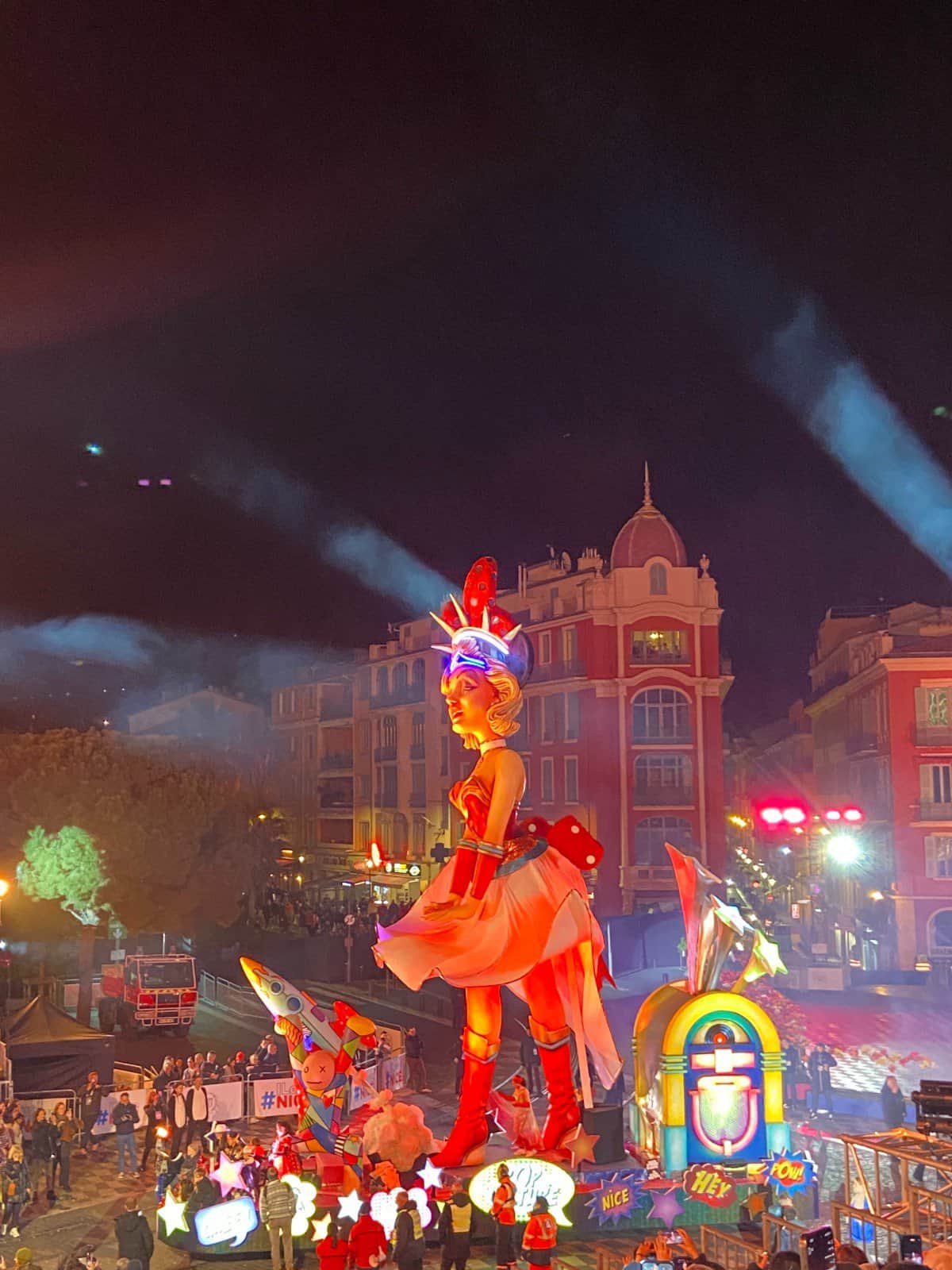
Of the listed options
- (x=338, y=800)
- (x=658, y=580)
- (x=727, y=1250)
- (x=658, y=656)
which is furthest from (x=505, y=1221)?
(x=338, y=800)

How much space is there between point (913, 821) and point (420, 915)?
29716 millimetres

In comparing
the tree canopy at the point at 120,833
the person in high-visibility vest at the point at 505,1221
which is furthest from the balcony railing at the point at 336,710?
the person in high-visibility vest at the point at 505,1221

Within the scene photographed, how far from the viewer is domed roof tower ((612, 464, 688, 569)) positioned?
44.1 metres

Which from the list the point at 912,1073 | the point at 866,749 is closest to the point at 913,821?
the point at 866,749

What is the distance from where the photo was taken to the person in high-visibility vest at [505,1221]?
13.1 m

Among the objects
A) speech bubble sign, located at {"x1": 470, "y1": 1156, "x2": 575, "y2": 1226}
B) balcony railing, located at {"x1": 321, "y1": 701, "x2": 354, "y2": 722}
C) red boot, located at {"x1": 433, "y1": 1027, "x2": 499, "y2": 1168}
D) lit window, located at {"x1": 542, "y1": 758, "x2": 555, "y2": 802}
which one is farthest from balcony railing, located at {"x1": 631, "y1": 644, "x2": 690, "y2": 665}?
speech bubble sign, located at {"x1": 470, "y1": 1156, "x2": 575, "y2": 1226}

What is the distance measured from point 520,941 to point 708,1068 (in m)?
3.29

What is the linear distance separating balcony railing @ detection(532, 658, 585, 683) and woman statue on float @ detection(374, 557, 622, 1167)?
1136 inches

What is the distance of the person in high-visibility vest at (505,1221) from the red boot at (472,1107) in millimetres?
1061

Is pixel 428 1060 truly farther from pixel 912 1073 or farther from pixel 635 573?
pixel 635 573

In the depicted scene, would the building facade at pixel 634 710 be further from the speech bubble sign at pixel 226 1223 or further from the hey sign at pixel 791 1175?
the speech bubble sign at pixel 226 1223

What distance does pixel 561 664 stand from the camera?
45750 mm

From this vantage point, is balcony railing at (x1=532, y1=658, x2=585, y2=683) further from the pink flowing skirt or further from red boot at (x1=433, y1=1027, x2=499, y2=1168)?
red boot at (x1=433, y1=1027, x2=499, y2=1168)

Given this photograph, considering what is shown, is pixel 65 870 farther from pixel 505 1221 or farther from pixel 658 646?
pixel 658 646
